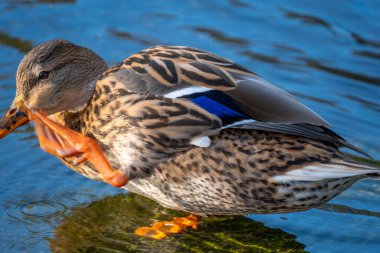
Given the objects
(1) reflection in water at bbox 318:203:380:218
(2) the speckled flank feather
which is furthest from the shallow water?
(2) the speckled flank feather

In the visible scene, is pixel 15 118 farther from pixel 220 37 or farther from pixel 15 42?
pixel 220 37

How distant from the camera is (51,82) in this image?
6781 mm

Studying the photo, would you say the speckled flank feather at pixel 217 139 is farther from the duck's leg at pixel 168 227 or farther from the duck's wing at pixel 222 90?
the duck's leg at pixel 168 227

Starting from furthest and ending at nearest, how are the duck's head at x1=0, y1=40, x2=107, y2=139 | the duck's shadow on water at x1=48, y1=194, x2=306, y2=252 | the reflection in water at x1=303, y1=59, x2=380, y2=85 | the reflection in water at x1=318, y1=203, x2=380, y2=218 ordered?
1. the reflection in water at x1=303, y1=59, x2=380, y2=85
2. the reflection in water at x1=318, y1=203, x2=380, y2=218
3. the duck's head at x1=0, y1=40, x2=107, y2=139
4. the duck's shadow on water at x1=48, y1=194, x2=306, y2=252

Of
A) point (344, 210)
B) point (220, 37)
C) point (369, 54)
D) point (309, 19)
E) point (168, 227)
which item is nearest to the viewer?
point (168, 227)

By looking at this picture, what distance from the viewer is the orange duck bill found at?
6.37 meters

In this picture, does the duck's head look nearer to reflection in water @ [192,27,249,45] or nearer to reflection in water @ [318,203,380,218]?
reflection in water @ [318,203,380,218]

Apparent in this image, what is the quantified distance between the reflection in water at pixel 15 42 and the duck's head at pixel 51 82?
3030 mm

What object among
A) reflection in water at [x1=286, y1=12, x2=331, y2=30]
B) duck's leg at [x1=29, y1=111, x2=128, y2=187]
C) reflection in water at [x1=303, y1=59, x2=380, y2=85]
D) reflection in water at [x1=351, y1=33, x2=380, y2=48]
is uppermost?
reflection in water at [x1=286, y1=12, x2=331, y2=30]

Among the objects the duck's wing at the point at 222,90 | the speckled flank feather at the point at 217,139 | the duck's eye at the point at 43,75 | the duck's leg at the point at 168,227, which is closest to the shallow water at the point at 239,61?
the duck's leg at the point at 168,227

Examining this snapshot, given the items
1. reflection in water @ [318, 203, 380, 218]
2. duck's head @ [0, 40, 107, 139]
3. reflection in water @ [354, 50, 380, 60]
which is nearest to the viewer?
duck's head @ [0, 40, 107, 139]

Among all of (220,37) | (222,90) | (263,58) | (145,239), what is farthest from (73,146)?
(220,37)

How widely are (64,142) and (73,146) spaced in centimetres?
10

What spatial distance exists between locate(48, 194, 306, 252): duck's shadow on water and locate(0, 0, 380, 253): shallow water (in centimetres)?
7
